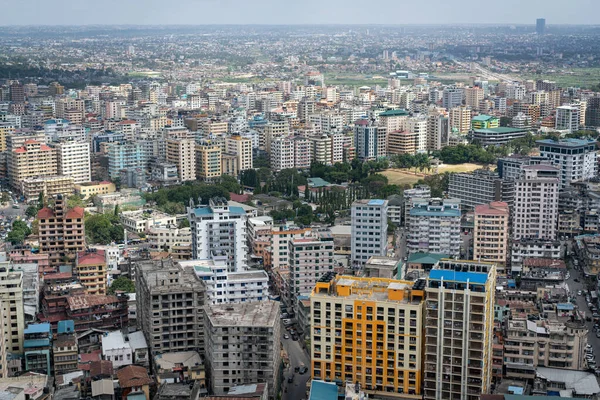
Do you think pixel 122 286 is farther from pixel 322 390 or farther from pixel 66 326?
pixel 322 390

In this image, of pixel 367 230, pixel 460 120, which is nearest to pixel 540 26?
pixel 460 120

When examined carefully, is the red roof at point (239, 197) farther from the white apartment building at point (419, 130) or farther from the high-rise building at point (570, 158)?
the white apartment building at point (419, 130)

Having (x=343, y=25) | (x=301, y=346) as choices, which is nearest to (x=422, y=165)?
(x=301, y=346)

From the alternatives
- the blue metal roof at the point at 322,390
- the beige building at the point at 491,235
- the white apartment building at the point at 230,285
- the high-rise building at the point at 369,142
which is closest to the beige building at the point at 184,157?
the high-rise building at the point at 369,142

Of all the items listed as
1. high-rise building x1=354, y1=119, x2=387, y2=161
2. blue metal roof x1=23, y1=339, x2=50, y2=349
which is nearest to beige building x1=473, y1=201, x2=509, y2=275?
blue metal roof x1=23, y1=339, x2=50, y2=349

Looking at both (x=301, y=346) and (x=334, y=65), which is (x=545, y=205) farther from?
(x=334, y=65)
